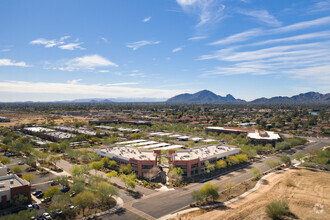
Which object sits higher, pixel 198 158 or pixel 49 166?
pixel 198 158

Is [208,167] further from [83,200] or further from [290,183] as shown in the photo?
[83,200]

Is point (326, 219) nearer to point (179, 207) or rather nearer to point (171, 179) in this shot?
point (179, 207)

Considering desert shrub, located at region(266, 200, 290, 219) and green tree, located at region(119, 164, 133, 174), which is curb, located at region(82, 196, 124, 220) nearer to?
green tree, located at region(119, 164, 133, 174)

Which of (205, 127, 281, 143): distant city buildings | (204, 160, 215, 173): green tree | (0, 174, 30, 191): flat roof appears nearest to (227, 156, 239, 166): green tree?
(204, 160, 215, 173): green tree

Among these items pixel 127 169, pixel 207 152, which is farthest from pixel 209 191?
pixel 207 152

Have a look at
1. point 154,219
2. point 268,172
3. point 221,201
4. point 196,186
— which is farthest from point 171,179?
point 268,172

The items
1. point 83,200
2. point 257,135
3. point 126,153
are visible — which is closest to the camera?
point 83,200
